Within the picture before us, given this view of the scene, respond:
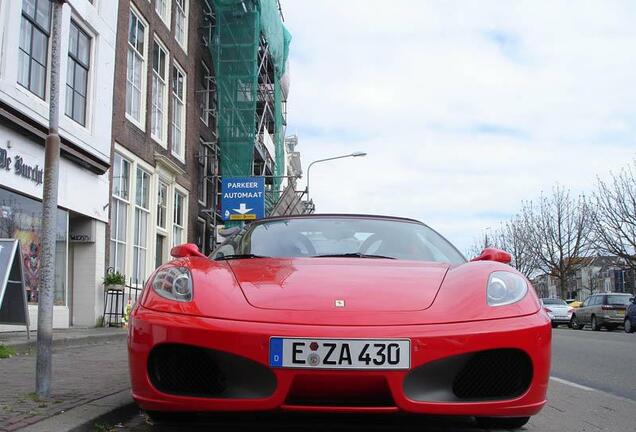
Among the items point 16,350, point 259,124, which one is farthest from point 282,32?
point 16,350

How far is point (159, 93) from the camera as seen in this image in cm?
1867

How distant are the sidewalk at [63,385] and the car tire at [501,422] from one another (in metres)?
2.23

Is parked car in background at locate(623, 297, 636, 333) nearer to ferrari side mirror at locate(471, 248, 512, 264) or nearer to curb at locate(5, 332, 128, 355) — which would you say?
curb at locate(5, 332, 128, 355)

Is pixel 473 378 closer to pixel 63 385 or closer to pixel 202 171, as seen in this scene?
pixel 63 385

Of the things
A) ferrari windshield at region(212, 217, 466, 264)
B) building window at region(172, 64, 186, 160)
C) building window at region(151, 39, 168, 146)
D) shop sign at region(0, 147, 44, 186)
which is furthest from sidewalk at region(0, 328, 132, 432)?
building window at region(172, 64, 186, 160)

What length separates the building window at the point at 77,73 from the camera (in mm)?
12742

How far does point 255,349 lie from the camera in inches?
113

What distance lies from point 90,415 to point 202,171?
65.2ft

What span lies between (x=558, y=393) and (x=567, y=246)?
43.8 m

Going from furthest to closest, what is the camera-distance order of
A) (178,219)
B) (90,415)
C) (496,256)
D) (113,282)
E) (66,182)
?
(178,219) → (113,282) → (66,182) → (496,256) → (90,415)

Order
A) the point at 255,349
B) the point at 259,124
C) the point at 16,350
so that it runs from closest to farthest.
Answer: the point at 255,349, the point at 16,350, the point at 259,124

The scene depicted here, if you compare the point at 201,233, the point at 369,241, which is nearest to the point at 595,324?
the point at 201,233

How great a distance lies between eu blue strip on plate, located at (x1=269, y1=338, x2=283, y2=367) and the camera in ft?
9.32

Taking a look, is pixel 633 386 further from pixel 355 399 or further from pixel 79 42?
pixel 79 42
